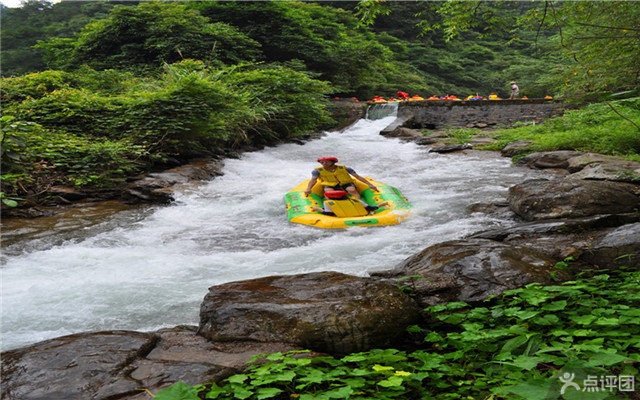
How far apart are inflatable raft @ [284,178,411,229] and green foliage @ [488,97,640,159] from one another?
11.0ft

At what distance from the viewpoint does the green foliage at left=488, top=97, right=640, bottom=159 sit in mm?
8031

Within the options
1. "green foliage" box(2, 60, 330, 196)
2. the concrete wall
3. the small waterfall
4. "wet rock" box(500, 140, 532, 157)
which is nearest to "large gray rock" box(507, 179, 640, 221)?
"wet rock" box(500, 140, 532, 157)

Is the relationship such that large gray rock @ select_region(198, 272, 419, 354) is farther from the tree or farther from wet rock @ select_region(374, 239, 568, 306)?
the tree

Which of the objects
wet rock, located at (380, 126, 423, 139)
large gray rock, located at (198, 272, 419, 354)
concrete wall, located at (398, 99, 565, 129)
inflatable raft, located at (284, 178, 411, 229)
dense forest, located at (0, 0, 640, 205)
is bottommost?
inflatable raft, located at (284, 178, 411, 229)

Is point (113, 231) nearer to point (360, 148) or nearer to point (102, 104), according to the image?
point (102, 104)

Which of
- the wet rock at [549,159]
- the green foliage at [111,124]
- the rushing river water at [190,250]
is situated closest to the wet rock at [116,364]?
the rushing river water at [190,250]

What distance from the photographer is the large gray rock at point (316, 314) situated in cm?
242

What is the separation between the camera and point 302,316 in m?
2.54

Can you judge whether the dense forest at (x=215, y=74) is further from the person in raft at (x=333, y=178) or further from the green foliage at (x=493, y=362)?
the person in raft at (x=333, y=178)

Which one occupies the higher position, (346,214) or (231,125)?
(231,125)

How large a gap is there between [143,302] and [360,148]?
10.2 metres

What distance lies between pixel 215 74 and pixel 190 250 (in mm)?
6295

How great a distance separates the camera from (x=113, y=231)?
210 inches

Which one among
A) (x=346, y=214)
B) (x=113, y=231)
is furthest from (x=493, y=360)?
(x=113, y=231)
